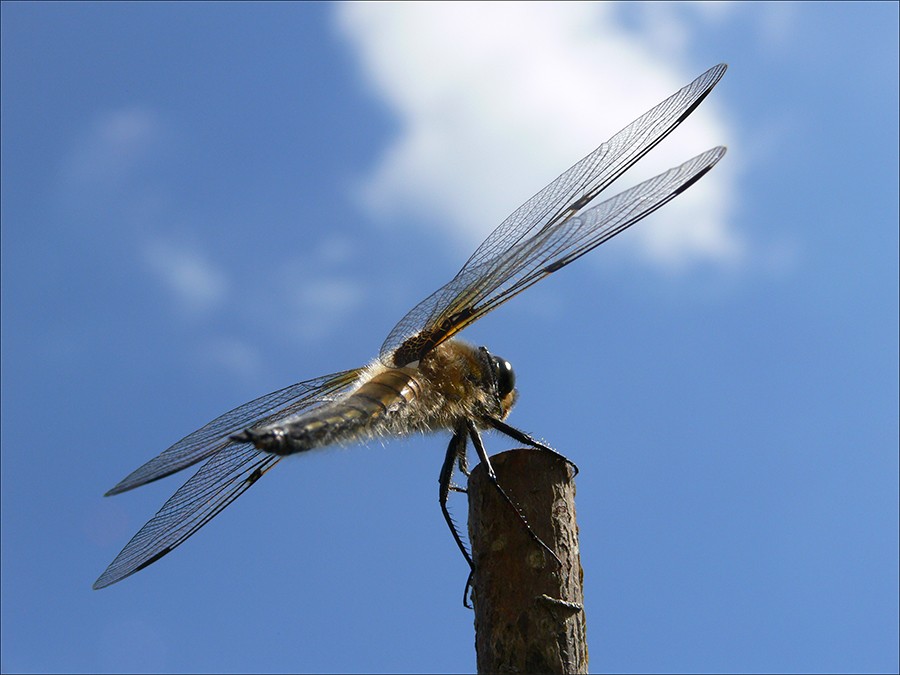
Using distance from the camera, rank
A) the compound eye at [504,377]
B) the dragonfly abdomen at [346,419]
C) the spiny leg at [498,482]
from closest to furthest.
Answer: the spiny leg at [498,482], the dragonfly abdomen at [346,419], the compound eye at [504,377]

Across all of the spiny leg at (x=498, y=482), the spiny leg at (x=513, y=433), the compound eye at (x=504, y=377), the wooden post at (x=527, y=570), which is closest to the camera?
the wooden post at (x=527, y=570)

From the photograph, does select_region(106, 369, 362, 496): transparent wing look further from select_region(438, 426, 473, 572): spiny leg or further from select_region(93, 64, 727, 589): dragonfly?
select_region(438, 426, 473, 572): spiny leg

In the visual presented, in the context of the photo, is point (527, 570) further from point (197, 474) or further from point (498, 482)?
point (197, 474)

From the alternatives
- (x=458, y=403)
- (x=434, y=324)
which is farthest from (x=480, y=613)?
(x=434, y=324)

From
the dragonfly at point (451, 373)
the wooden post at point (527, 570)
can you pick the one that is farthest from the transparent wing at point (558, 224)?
the wooden post at point (527, 570)

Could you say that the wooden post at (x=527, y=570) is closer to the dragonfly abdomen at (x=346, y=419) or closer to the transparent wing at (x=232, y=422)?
the dragonfly abdomen at (x=346, y=419)

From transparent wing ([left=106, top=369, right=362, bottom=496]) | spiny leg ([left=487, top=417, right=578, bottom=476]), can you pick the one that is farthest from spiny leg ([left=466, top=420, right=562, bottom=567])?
transparent wing ([left=106, top=369, right=362, bottom=496])

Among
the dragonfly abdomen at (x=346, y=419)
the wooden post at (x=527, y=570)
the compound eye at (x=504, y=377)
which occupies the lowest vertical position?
the wooden post at (x=527, y=570)

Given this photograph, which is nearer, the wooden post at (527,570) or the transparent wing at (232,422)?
the wooden post at (527,570)

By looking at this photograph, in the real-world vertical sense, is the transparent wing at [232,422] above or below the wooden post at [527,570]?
above
